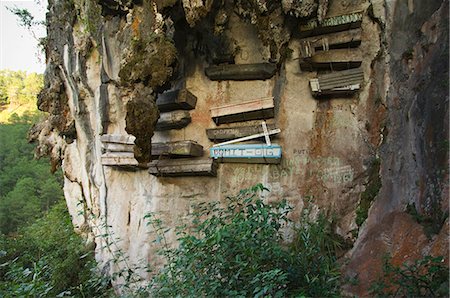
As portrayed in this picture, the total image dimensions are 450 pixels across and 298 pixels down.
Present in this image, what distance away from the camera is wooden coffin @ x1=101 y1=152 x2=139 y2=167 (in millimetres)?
6254

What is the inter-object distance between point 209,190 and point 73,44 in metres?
5.08

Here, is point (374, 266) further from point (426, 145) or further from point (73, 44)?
point (73, 44)

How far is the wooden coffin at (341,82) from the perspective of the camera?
16.8 feet

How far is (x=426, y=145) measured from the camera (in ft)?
13.3

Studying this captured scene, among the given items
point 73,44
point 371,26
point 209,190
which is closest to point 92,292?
point 209,190

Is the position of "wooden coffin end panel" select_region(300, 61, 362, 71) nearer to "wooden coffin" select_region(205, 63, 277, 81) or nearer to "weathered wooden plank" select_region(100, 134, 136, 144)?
"wooden coffin" select_region(205, 63, 277, 81)

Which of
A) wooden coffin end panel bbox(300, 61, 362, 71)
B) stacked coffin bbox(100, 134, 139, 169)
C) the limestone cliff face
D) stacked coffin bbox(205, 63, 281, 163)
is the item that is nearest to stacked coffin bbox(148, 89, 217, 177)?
the limestone cliff face

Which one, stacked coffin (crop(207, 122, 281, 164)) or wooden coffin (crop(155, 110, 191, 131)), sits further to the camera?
wooden coffin (crop(155, 110, 191, 131))

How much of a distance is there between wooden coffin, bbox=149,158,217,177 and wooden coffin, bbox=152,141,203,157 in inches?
4.7

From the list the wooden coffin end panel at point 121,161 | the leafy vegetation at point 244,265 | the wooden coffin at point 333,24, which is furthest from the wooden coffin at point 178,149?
the wooden coffin at point 333,24

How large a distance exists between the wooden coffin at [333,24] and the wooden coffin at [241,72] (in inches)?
31.7

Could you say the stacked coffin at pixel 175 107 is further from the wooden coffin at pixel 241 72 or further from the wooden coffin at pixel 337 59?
the wooden coffin at pixel 337 59

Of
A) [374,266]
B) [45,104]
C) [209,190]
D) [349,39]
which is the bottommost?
[374,266]

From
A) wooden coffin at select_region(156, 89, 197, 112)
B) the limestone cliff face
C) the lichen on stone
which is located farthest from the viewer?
wooden coffin at select_region(156, 89, 197, 112)
